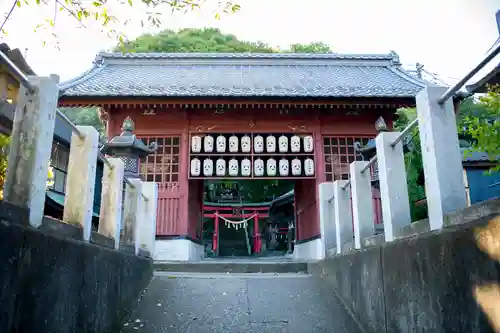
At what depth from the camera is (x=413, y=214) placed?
1317 cm

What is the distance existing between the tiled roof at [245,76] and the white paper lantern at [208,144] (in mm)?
1242

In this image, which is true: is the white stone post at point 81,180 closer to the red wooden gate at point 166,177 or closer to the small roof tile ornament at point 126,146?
the small roof tile ornament at point 126,146

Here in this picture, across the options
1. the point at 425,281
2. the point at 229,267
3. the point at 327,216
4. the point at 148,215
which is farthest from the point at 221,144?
the point at 425,281

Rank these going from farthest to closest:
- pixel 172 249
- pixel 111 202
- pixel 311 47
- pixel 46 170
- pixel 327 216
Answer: pixel 311 47 → pixel 172 249 → pixel 327 216 → pixel 111 202 → pixel 46 170

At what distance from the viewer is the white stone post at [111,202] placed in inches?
176

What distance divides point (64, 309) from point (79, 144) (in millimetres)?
1534

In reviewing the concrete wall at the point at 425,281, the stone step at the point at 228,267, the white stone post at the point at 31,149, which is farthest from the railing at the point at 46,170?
the concrete wall at the point at 425,281

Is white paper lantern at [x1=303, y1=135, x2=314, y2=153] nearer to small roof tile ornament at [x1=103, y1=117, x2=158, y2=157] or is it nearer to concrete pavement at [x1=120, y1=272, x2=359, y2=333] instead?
small roof tile ornament at [x1=103, y1=117, x2=158, y2=157]

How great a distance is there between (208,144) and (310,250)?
403 cm

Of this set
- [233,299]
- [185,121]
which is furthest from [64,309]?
[185,121]

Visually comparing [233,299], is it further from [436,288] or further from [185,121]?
[185,121]

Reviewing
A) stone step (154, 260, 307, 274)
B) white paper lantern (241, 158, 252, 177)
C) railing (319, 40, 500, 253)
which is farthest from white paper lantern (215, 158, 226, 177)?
railing (319, 40, 500, 253)

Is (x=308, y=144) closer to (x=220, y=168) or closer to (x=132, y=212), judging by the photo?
(x=220, y=168)

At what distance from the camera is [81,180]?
11.8 feet
